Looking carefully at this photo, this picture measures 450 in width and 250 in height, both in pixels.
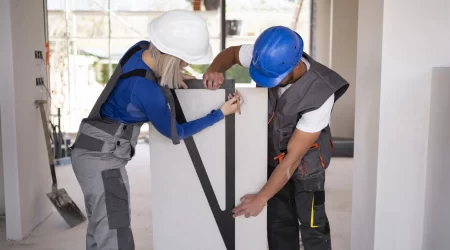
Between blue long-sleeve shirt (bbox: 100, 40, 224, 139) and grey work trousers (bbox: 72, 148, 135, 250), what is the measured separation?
0.74 feet

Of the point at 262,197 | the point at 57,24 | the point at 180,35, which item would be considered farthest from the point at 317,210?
the point at 57,24

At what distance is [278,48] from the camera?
1741 mm

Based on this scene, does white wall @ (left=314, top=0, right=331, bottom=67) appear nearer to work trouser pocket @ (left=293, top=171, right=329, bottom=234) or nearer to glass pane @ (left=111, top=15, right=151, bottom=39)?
glass pane @ (left=111, top=15, right=151, bottom=39)

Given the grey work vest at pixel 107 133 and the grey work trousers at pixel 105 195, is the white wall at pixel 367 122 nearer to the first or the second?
the grey work vest at pixel 107 133

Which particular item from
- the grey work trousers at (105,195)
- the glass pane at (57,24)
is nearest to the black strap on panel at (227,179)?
the grey work trousers at (105,195)

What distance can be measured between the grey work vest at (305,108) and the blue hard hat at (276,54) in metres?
0.12

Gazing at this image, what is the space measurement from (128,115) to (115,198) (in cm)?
35

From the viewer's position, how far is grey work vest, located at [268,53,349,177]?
187 cm

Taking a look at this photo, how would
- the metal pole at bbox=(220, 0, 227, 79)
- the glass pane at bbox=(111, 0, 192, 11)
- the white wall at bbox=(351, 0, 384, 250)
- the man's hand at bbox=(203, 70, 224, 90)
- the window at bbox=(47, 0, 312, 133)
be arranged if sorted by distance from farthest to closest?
the glass pane at bbox=(111, 0, 192, 11)
the window at bbox=(47, 0, 312, 133)
the metal pole at bbox=(220, 0, 227, 79)
the white wall at bbox=(351, 0, 384, 250)
the man's hand at bbox=(203, 70, 224, 90)

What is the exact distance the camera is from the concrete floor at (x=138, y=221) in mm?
3078

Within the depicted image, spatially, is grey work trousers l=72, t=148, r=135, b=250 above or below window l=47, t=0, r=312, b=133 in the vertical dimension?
below

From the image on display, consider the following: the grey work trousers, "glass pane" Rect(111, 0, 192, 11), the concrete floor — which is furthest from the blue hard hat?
"glass pane" Rect(111, 0, 192, 11)

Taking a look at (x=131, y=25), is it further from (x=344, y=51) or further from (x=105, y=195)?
(x=105, y=195)

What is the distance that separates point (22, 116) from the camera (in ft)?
10.2
